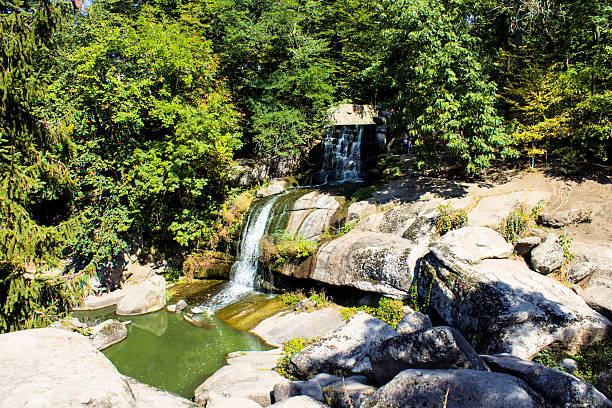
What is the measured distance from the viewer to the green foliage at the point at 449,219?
37.8 feet

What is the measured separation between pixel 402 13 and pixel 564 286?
33.5ft

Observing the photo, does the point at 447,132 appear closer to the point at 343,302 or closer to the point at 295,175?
the point at 343,302

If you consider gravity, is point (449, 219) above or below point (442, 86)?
below

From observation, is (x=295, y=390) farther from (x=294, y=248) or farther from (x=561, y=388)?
(x=294, y=248)

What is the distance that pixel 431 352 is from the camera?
4930mm

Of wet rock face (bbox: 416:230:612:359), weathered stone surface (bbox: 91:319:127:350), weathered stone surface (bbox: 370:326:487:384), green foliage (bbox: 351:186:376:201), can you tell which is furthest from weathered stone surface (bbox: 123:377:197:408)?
green foliage (bbox: 351:186:376:201)

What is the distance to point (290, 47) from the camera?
72.0ft

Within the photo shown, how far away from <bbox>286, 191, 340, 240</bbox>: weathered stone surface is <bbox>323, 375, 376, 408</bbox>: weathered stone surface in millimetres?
8384

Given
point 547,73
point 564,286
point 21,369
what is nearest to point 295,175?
point 547,73

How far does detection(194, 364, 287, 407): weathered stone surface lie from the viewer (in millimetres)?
7485

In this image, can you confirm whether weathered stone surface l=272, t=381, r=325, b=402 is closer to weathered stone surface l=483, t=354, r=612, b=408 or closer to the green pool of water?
the green pool of water

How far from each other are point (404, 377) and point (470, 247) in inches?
246

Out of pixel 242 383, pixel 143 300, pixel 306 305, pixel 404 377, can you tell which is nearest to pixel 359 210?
pixel 306 305

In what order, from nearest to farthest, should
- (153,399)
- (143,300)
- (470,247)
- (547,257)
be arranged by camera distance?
(153,399) → (547,257) → (470,247) → (143,300)
